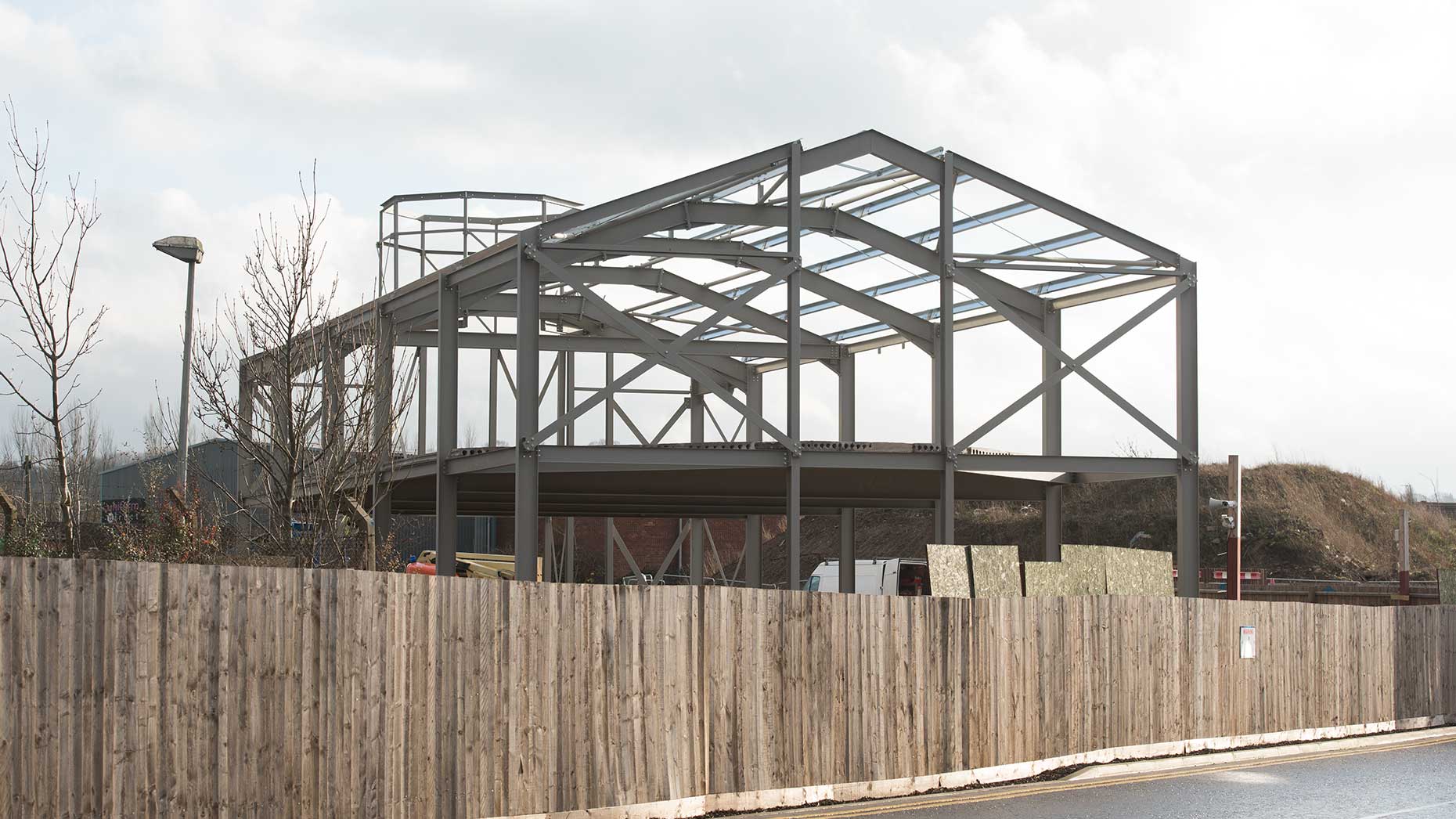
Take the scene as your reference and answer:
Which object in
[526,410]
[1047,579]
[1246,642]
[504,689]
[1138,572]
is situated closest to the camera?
[504,689]

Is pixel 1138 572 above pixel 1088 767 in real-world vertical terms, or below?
above

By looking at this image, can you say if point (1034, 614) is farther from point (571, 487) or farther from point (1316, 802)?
point (571, 487)

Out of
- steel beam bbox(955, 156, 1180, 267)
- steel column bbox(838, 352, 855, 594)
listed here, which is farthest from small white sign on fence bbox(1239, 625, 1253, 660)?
steel column bbox(838, 352, 855, 594)

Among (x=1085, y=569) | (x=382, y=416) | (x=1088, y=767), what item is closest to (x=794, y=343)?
(x=382, y=416)

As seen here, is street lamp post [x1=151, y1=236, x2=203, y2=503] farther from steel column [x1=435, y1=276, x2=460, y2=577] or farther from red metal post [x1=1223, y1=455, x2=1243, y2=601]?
red metal post [x1=1223, y1=455, x2=1243, y2=601]

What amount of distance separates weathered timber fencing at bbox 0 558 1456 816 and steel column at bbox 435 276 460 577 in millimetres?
12684

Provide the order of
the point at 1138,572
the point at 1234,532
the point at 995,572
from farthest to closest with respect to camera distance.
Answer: the point at 1234,532, the point at 1138,572, the point at 995,572

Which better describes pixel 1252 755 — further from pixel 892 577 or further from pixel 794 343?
pixel 892 577

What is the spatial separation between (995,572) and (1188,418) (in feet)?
35.9

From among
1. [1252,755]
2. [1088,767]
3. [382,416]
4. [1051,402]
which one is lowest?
[1252,755]

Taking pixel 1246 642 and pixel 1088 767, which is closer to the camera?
pixel 1088 767

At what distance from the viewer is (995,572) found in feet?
53.1

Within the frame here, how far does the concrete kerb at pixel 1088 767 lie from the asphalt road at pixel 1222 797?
7.6 inches

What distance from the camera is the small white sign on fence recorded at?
18578mm
